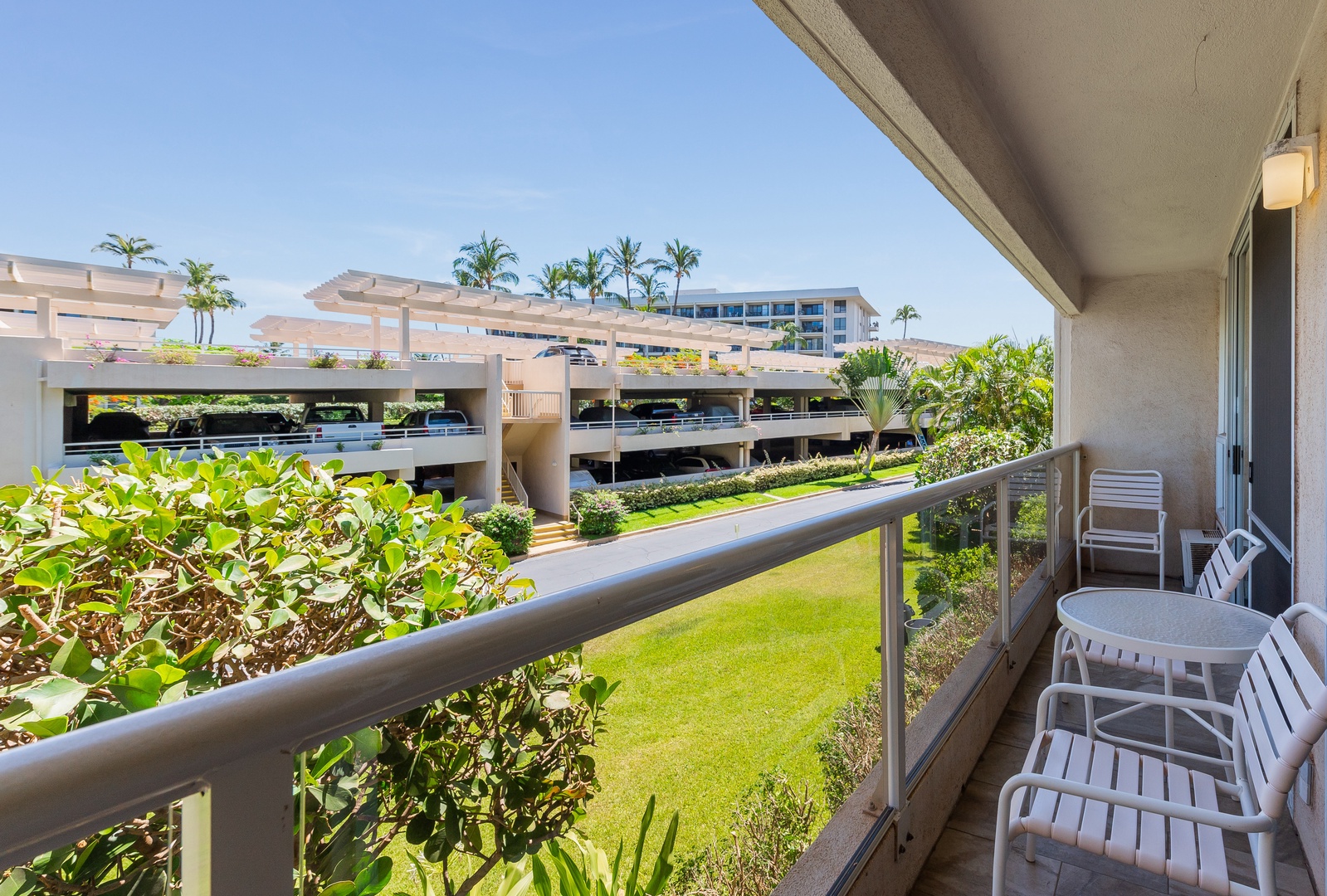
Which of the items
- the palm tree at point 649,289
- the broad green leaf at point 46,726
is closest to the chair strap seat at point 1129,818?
the broad green leaf at point 46,726

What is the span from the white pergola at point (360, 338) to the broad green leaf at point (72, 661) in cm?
1854

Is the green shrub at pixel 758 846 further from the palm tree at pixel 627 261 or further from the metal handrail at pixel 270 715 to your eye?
the palm tree at pixel 627 261

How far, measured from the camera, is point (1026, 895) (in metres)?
1.95

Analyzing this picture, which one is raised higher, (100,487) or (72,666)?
(100,487)

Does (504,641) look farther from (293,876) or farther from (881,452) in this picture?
(881,452)

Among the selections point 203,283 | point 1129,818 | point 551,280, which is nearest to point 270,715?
point 1129,818

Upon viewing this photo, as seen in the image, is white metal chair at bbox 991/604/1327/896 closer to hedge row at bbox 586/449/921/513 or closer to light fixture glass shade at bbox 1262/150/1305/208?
light fixture glass shade at bbox 1262/150/1305/208

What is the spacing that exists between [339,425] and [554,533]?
6.41m

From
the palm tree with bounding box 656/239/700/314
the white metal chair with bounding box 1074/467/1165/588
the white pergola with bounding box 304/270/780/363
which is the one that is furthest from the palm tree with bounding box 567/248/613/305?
the white metal chair with bounding box 1074/467/1165/588

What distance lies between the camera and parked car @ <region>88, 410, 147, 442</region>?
1733 centimetres

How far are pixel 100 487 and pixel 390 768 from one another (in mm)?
1566

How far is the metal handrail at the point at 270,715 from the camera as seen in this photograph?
370 mm

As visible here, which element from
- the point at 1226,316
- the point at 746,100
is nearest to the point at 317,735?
the point at 1226,316

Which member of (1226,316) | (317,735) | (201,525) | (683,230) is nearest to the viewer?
(317,735)
